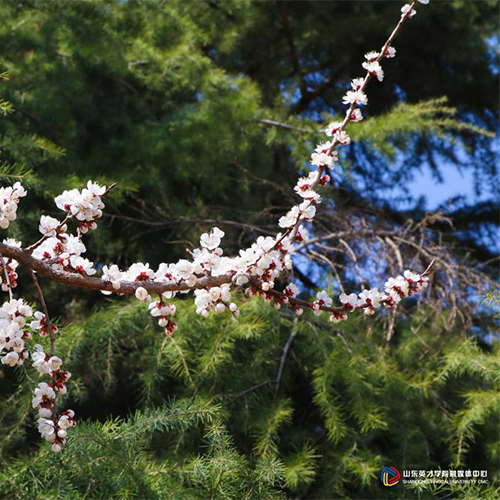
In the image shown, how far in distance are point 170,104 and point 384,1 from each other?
1208 millimetres

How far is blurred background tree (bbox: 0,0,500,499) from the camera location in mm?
1446

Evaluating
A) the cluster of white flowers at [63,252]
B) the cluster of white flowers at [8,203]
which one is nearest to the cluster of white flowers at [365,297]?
the cluster of white flowers at [63,252]

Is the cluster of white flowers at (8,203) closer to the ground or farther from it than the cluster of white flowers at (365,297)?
farther from it

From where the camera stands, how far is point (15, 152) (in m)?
1.78

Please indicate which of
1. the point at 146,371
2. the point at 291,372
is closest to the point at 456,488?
the point at 291,372

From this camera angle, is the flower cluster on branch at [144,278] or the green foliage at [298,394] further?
the green foliage at [298,394]

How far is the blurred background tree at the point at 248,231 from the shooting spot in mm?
1446

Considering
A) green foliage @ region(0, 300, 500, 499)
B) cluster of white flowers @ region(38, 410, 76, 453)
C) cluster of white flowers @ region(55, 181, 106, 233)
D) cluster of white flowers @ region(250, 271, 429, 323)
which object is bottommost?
green foliage @ region(0, 300, 500, 499)

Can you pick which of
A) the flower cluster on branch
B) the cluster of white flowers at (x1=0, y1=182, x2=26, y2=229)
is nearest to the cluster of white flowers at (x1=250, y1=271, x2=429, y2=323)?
the flower cluster on branch
